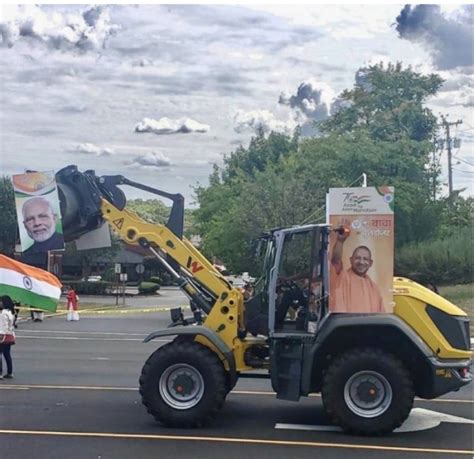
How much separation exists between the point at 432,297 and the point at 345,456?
8.04 feet

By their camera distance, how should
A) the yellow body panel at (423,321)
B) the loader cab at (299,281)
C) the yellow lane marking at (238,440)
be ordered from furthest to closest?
the loader cab at (299,281), the yellow body panel at (423,321), the yellow lane marking at (238,440)

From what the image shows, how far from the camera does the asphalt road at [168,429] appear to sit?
9.03 m

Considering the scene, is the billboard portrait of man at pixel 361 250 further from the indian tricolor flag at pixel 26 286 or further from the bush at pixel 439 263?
the bush at pixel 439 263

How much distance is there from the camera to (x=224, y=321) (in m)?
10.7

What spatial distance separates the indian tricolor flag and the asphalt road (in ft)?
4.89

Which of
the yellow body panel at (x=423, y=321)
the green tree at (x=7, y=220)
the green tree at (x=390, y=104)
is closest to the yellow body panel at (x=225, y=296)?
the yellow body panel at (x=423, y=321)

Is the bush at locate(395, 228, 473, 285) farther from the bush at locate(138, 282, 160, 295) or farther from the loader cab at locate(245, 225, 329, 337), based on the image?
the bush at locate(138, 282, 160, 295)

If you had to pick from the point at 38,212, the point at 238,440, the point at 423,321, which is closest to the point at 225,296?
the point at 238,440

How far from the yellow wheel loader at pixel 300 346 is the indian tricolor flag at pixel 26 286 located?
19.9 feet

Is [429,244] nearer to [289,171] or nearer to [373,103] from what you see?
[289,171]

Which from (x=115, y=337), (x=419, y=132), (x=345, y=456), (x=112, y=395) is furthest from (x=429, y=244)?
(x=345, y=456)

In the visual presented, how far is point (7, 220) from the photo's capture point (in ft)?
228

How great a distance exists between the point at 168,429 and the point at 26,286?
731cm

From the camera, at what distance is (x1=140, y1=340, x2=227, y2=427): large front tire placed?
1018cm
